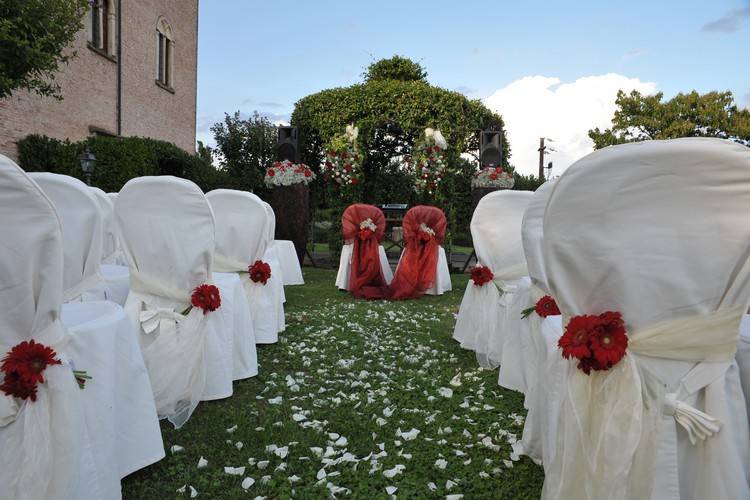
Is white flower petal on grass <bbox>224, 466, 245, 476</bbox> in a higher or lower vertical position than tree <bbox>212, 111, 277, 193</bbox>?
lower

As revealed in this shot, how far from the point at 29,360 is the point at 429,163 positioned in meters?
9.89

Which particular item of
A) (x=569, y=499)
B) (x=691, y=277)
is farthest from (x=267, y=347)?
(x=691, y=277)

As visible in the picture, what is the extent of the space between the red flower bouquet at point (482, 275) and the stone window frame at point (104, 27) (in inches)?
619

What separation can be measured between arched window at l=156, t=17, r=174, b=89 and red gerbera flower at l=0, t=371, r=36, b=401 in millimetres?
20536

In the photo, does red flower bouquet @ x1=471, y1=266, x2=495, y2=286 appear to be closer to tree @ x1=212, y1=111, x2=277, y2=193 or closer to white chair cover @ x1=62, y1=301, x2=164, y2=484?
white chair cover @ x1=62, y1=301, x2=164, y2=484

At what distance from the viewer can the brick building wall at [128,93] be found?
12.8 metres

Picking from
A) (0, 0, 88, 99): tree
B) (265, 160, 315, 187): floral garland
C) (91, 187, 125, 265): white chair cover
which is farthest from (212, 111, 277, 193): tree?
(91, 187, 125, 265): white chair cover

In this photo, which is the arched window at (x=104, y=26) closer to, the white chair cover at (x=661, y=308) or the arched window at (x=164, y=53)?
the arched window at (x=164, y=53)

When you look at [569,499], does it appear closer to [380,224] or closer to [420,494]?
[420,494]

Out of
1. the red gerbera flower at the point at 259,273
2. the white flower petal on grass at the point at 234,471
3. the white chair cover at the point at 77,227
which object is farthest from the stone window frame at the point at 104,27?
the white flower petal on grass at the point at 234,471

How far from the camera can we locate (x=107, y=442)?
2053 millimetres

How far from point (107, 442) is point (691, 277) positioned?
2172 millimetres

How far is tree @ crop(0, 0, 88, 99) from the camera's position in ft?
25.7

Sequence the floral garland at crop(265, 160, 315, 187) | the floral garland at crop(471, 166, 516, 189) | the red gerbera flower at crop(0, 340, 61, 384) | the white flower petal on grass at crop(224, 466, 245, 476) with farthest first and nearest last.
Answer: the floral garland at crop(265, 160, 315, 187)
the floral garland at crop(471, 166, 516, 189)
the white flower petal on grass at crop(224, 466, 245, 476)
the red gerbera flower at crop(0, 340, 61, 384)
